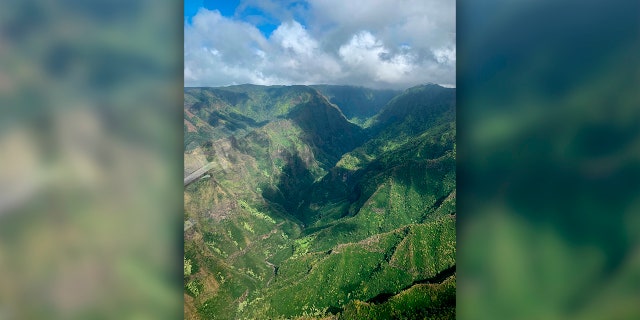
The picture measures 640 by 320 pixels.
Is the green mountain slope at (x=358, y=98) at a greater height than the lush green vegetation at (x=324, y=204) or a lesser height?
greater

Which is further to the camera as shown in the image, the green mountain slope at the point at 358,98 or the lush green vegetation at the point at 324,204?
the green mountain slope at the point at 358,98
